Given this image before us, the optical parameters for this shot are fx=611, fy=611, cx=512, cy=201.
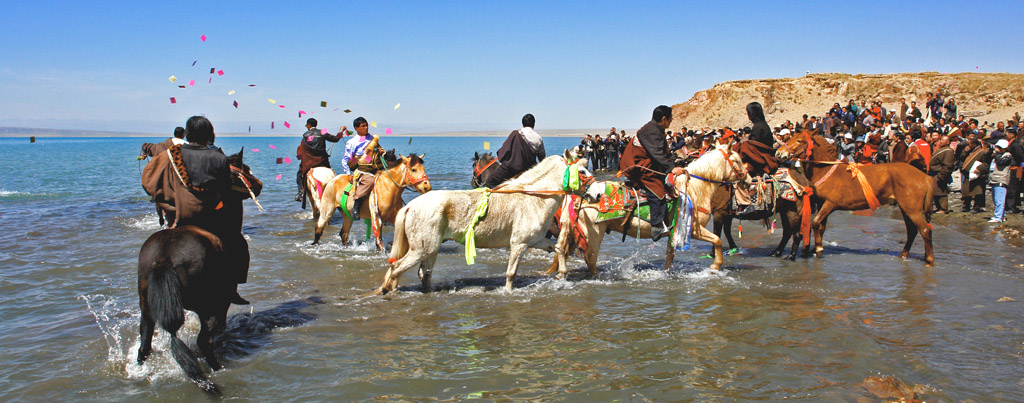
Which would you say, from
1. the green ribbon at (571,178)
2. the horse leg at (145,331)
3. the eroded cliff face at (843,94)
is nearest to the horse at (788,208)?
the green ribbon at (571,178)

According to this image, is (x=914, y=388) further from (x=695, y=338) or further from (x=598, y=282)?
(x=598, y=282)

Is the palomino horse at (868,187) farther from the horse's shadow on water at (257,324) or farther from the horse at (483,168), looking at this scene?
the horse's shadow on water at (257,324)

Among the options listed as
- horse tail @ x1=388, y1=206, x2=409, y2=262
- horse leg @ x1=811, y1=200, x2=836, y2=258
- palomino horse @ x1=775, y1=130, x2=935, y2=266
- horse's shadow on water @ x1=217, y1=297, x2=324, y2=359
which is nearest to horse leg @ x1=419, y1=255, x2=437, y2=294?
horse tail @ x1=388, y1=206, x2=409, y2=262

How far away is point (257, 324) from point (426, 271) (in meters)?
2.07

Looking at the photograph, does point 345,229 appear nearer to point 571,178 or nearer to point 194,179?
point 571,178

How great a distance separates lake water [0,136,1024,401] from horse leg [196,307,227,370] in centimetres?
12

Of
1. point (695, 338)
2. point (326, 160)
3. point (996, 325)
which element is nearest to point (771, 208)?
point (996, 325)

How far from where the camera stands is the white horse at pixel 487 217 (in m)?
7.22

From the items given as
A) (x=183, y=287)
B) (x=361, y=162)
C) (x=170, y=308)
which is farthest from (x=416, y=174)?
(x=170, y=308)

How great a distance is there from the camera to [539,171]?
759 centimetres

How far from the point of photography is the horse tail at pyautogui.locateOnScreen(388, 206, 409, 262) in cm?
732

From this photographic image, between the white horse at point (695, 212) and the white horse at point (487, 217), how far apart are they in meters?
0.90

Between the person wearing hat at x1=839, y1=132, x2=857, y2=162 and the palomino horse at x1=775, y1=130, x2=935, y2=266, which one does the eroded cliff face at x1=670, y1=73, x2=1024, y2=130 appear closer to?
Result: the person wearing hat at x1=839, y1=132, x2=857, y2=162

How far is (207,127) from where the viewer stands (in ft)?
18.0
